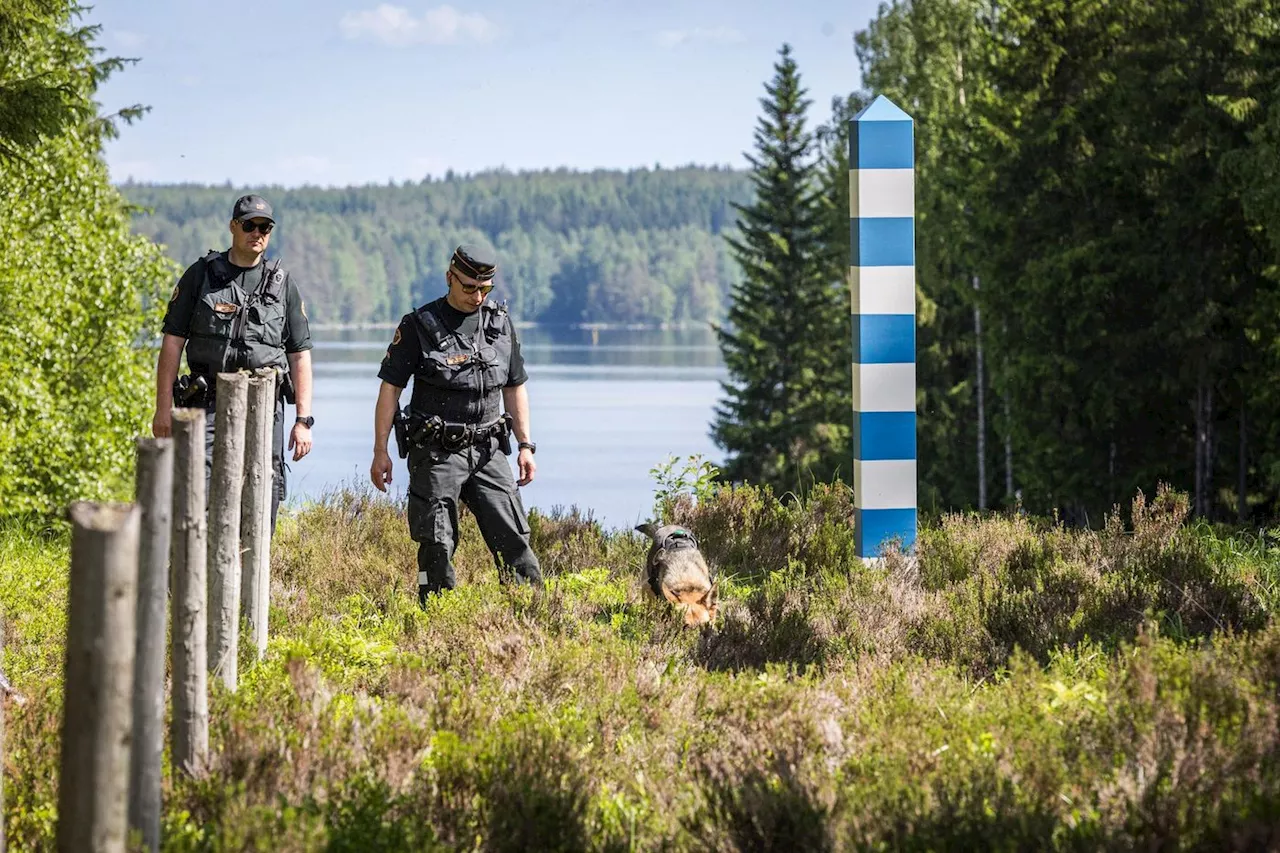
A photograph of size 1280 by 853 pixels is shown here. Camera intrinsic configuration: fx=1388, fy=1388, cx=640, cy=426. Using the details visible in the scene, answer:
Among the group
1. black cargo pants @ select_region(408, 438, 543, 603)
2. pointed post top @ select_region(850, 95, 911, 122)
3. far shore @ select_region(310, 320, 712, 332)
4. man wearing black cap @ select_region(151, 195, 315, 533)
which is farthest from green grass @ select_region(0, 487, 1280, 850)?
far shore @ select_region(310, 320, 712, 332)

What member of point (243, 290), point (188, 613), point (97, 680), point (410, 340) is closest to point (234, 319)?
point (243, 290)

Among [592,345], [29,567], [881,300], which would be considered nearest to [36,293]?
[29,567]

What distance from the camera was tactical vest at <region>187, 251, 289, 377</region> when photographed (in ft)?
21.2

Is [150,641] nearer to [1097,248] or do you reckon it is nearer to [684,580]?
[684,580]

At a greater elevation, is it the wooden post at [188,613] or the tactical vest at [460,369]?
the tactical vest at [460,369]

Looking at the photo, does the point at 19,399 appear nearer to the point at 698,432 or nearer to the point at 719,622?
the point at 719,622

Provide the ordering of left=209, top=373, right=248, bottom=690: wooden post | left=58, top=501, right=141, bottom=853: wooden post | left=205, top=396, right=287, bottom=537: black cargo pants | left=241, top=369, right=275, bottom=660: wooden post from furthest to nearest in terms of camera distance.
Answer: left=205, top=396, right=287, bottom=537: black cargo pants, left=241, top=369, right=275, bottom=660: wooden post, left=209, top=373, right=248, bottom=690: wooden post, left=58, top=501, right=141, bottom=853: wooden post

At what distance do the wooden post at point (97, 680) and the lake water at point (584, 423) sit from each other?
6086 millimetres

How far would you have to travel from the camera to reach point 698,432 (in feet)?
225

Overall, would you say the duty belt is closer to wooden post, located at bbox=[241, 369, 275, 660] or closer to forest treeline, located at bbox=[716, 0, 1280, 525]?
wooden post, located at bbox=[241, 369, 275, 660]

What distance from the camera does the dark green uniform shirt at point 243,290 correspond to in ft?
21.2

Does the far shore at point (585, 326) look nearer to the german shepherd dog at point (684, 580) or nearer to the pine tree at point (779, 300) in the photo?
the pine tree at point (779, 300)

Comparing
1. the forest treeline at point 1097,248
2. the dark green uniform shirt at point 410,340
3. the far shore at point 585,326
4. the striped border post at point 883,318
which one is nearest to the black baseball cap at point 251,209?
the dark green uniform shirt at point 410,340

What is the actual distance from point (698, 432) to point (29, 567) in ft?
197
